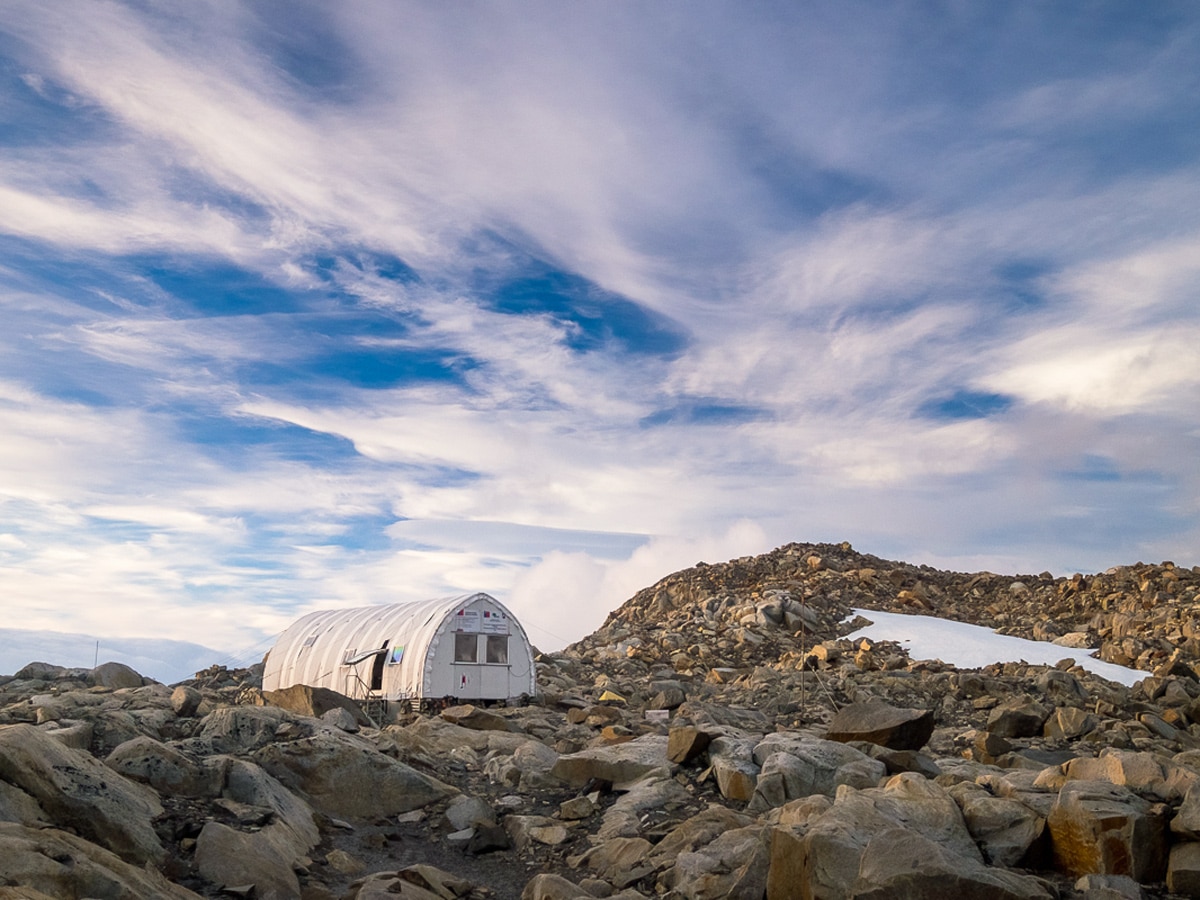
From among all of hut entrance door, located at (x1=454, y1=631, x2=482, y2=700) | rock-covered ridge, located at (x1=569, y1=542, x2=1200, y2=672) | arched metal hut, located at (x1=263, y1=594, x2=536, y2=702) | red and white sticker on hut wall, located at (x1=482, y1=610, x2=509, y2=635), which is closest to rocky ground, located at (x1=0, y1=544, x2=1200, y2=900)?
arched metal hut, located at (x1=263, y1=594, x2=536, y2=702)

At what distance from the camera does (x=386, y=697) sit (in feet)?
90.6

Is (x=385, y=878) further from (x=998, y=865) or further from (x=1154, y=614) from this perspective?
(x=1154, y=614)

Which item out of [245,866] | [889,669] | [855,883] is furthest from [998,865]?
[889,669]

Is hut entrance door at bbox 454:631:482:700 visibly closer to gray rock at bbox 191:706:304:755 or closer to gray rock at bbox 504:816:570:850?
gray rock at bbox 191:706:304:755

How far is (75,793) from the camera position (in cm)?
997

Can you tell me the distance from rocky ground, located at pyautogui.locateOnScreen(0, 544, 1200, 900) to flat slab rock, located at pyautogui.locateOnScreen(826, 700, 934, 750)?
42 mm

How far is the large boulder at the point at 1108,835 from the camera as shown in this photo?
9594 millimetres

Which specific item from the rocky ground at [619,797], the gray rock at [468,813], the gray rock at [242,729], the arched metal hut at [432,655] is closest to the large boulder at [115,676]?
the rocky ground at [619,797]

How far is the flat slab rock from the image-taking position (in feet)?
52.0

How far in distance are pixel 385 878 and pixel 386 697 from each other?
1746cm

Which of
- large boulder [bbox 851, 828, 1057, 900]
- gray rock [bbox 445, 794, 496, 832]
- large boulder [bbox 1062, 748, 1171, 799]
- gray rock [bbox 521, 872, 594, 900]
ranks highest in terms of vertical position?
large boulder [bbox 1062, 748, 1171, 799]

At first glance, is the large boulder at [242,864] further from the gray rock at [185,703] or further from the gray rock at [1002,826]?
the gray rock at [185,703]

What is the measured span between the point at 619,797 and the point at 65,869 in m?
8.90

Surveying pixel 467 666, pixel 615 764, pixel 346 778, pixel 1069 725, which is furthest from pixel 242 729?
pixel 1069 725
